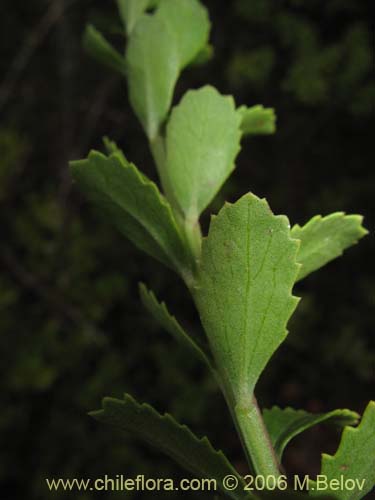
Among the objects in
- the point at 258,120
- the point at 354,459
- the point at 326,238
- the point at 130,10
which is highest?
the point at 130,10

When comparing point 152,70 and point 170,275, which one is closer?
point 152,70

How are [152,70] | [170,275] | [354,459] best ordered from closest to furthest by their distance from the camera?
[354,459]
[152,70]
[170,275]

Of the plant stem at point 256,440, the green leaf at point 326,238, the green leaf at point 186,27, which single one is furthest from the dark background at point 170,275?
the plant stem at point 256,440

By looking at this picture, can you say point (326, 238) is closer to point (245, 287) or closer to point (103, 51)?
point (245, 287)

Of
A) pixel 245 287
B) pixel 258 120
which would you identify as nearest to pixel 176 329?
pixel 245 287

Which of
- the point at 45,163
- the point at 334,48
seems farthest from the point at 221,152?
the point at 45,163

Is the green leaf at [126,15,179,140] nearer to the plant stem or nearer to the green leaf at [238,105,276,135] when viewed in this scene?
the green leaf at [238,105,276,135]

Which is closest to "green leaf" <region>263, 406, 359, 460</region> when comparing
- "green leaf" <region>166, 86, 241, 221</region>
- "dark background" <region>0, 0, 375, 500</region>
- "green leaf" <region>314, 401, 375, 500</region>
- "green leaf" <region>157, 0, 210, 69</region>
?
"green leaf" <region>314, 401, 375, 500</region>
